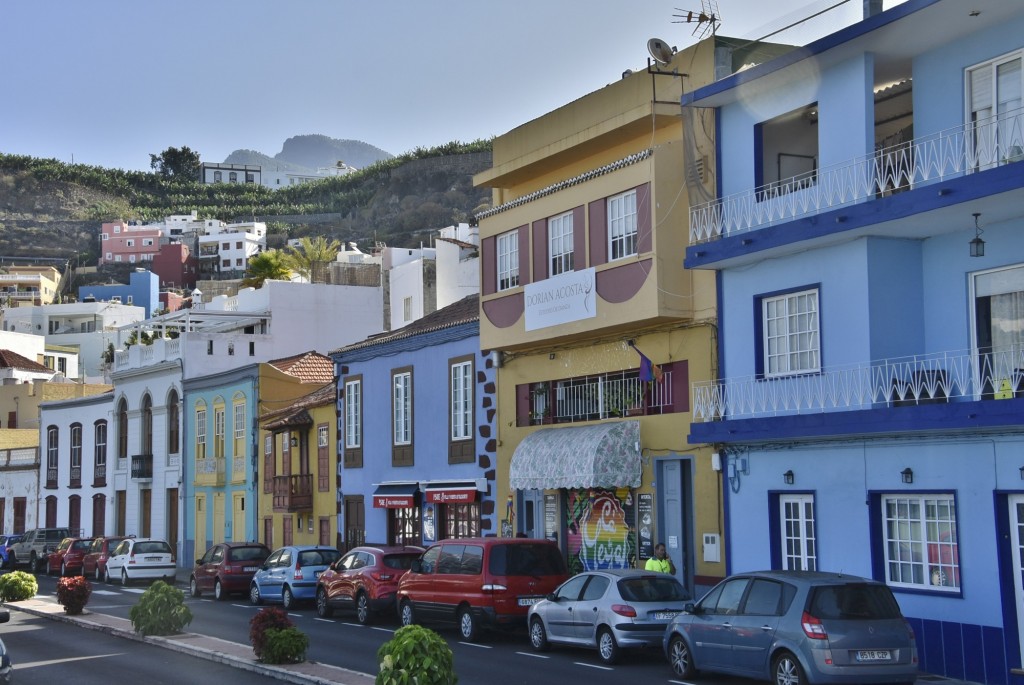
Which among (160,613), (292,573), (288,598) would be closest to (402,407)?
(292,573)

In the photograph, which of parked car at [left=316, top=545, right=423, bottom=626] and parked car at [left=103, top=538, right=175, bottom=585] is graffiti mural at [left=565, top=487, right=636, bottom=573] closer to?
parked car at [left=316, top=545, right=423, bottom=626]

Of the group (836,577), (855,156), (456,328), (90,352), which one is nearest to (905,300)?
(855,156)

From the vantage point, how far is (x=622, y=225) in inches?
1033

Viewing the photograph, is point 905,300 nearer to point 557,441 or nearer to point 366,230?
point 557,441

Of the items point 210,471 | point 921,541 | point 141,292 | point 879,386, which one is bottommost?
point 921,541

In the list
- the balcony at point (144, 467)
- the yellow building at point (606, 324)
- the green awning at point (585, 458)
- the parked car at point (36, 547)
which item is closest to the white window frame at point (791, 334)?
the yellow building at point (606, 324)

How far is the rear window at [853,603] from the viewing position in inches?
645

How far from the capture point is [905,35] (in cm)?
2005

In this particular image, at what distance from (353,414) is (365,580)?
469 inches

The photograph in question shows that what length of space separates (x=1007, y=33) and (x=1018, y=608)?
816 cm

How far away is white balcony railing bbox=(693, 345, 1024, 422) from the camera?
18531 mm

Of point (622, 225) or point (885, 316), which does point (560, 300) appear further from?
point (885, 316)

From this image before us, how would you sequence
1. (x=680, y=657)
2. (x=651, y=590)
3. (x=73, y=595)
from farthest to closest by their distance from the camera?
(x=73, y=595), (x=651, y=590), (x=680, y=657)

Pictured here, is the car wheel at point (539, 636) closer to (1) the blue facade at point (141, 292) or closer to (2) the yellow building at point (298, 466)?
(2) the yellow building at point (298, 466)
